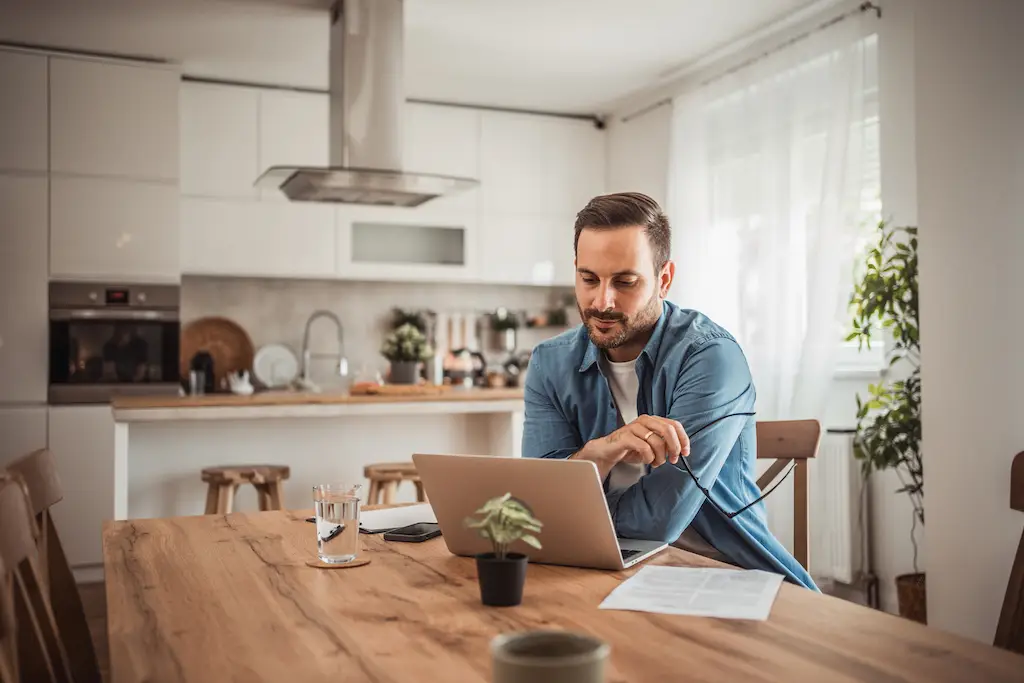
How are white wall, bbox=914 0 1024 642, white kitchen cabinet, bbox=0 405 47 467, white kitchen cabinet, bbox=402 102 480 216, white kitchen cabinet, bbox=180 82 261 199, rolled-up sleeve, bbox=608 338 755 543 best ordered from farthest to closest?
1. white kitchen cabinet, bbox=402 102 480 216
2. white kitchen cabinet, bbox=180 82 261 199
3. white kitchen cabinet, bbox=0 405 47 467
4. white wall, bbox=914 0 1024 642
5. rolled-up sleeve, bbox=608 338 755 543

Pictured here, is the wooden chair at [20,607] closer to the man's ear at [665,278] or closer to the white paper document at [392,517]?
the white paper document at [392,517]

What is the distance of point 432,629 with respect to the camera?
1188 millimetres

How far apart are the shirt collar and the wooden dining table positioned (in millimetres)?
503

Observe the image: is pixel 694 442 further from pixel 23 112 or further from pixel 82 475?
pixel 23 112

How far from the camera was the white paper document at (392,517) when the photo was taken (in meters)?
1.87

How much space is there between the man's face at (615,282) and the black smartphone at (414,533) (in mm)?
513

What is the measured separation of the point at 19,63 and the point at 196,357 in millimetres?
1783

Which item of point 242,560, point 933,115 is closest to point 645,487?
point 242,560

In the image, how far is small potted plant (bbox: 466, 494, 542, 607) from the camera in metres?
1.26

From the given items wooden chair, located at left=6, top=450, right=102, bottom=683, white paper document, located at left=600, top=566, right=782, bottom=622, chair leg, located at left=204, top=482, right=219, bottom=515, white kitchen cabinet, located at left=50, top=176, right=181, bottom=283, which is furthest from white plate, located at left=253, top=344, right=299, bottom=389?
white paper document, located at left=600, top=566, right=782, bottom=622

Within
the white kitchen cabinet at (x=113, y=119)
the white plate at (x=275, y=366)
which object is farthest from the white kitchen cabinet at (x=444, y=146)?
the white kitchen cabinet at (x=113, y=119)

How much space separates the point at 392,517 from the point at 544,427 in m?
0.37

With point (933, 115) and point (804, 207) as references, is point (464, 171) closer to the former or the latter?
point (804, 207)

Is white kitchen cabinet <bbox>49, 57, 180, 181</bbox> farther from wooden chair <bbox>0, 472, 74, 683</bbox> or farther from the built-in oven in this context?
wooden chair <bbox>0, 472, 74, 683</bbox>
